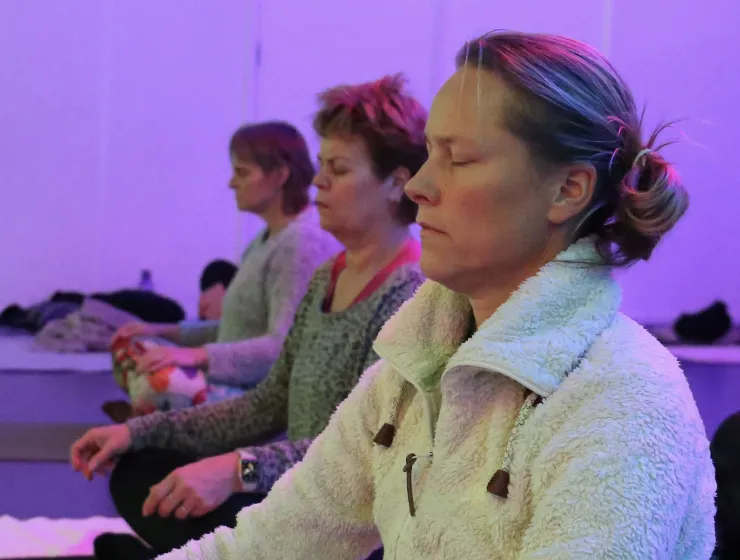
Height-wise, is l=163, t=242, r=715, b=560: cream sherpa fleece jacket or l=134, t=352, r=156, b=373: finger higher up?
l=163, t=242, r=715, b=560: cream sherpa fleece jacket

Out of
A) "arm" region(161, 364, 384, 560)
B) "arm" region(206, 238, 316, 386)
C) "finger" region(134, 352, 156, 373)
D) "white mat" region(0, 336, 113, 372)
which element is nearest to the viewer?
"arm" region(161, 364, 384, 560)

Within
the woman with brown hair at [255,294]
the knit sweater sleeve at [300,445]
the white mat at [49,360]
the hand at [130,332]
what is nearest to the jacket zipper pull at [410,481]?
the knit sweater sleeve at [300,445]

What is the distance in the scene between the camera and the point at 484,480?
80cm

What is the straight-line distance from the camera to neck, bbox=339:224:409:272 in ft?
5.21

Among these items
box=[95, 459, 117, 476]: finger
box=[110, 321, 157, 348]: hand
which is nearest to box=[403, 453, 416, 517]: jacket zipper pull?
box=[95, 459, 117, 476]: finger

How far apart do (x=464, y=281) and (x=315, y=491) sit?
0.98ft

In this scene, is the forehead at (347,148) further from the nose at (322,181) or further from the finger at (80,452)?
the finger at (80,452)

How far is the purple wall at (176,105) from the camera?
158 inches

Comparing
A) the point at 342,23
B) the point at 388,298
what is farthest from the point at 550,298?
the point at 342,23

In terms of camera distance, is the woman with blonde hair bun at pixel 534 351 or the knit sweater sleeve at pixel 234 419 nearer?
the woman with blonde hair bun at pixel 534 351

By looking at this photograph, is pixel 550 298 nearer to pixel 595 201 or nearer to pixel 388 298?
pixel 595 201

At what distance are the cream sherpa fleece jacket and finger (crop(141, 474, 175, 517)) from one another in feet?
1.32

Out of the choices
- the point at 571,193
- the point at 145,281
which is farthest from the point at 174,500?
the point at 145,281

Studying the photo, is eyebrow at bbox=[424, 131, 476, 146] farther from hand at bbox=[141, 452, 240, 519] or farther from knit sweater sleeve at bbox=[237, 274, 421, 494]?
hand at bbox=[141, 452, 240, 519]
